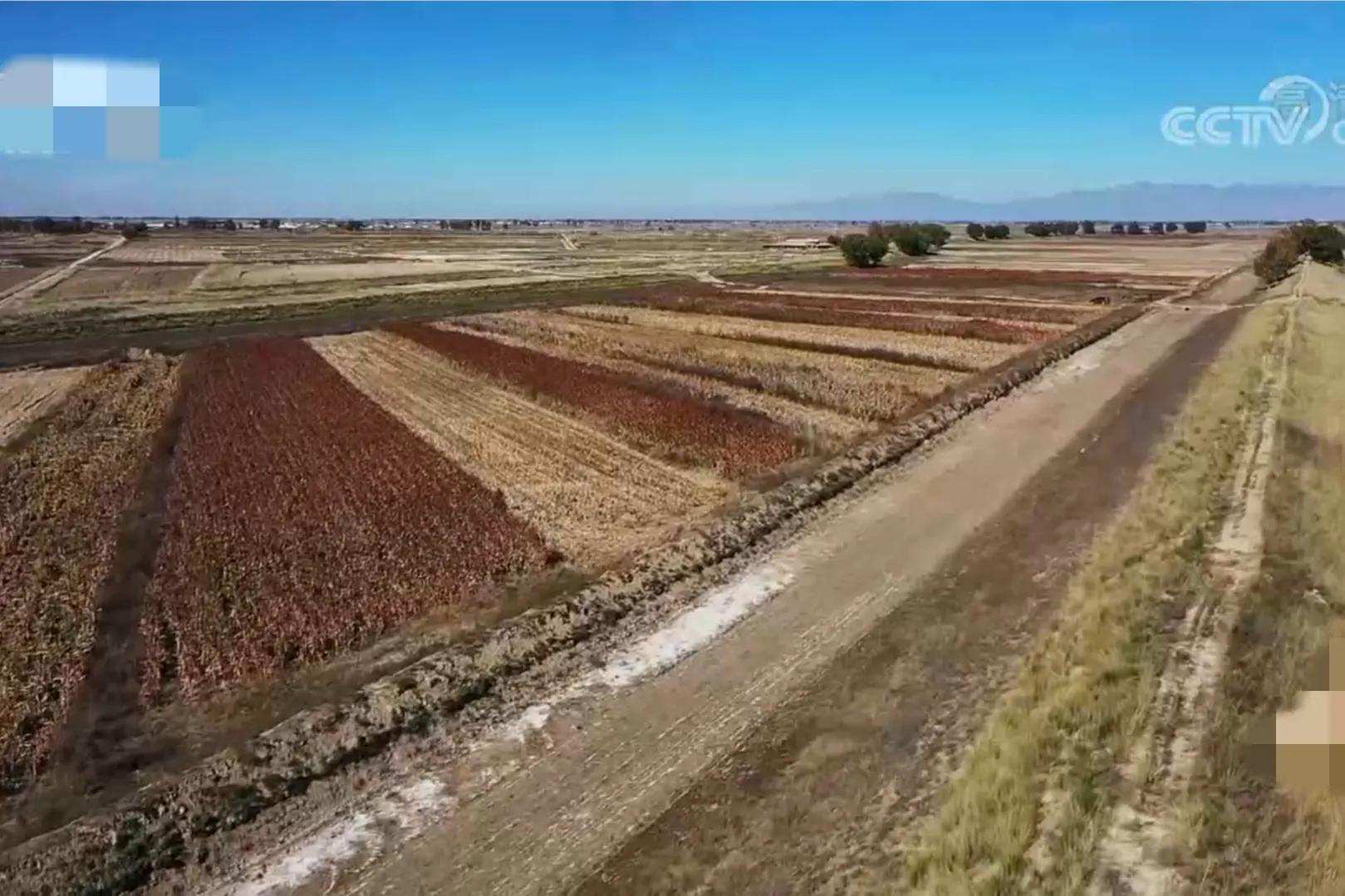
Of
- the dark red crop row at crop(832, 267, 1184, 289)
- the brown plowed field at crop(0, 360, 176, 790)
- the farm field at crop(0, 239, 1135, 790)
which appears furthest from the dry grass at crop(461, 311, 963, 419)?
the dark red crop row at crop(832, 267, 1184, 289)

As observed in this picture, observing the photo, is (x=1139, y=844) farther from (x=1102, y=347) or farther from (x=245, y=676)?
(x=1102, y=347)

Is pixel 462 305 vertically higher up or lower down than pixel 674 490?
higher up

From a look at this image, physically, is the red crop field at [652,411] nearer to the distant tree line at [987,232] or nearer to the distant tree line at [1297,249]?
the distant tree line at [1297,249]

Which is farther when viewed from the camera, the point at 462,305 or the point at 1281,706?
the point at 462,305

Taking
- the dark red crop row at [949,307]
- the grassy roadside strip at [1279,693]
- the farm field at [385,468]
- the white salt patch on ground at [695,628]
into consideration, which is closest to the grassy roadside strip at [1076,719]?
the grassy roadside strip at [1279,693]

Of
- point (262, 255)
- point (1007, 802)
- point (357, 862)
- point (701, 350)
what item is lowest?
point (357, 862)

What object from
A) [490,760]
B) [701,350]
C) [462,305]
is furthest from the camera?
[462,305]

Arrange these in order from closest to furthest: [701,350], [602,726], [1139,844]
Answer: [1139,844]
[602,726]
[701,350]

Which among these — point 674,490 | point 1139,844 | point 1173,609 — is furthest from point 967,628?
point 674,490
